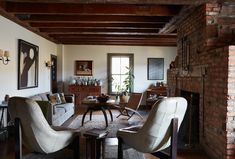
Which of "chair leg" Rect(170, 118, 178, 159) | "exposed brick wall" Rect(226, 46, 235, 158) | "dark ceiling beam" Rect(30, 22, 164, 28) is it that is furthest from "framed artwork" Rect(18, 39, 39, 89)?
"exposed brick wall" Rect(226, 46, 235, 158)

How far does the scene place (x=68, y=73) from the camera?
9594 mm

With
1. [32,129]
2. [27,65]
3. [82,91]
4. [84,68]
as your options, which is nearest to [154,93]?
[82,91]

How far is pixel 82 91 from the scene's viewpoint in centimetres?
908

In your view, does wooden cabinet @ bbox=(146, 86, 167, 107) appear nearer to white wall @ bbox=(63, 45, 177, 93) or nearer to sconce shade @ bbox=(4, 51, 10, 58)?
white wall @ bbox=(63, 45, 177, 93)

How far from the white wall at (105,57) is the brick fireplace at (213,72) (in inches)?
183

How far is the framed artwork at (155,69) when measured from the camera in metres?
9.61

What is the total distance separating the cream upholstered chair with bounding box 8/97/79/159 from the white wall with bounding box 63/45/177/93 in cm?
644

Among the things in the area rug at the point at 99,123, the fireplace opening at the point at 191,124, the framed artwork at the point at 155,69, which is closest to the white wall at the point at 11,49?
the area rug at the point at 99,123

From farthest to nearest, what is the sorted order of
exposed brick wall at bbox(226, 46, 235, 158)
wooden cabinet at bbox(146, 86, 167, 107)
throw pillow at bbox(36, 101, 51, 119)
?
wooden cabinet at bbox(146, 86, 167, 107) < throw pillow at bbox(36, 101, 51, 119) < exposed brick wall at bbox(226, 46, 235, 158)

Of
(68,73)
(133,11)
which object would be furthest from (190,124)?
(68,73)

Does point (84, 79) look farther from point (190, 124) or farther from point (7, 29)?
point (190, 124)

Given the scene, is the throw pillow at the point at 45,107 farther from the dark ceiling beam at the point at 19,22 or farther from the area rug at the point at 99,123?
the dark ceiling beam at the point at 19,22

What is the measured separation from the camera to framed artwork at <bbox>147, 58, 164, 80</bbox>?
9609 millimetres

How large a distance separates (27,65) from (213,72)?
445 cm
